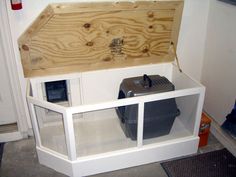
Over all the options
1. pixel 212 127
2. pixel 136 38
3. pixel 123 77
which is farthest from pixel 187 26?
pixel 212 127

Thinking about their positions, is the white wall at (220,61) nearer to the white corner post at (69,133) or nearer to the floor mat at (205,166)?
the floor mat at (205,166)

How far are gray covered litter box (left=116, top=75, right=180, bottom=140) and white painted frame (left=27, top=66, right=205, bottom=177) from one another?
11 centimetres

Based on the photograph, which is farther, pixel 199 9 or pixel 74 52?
pixel 199 9

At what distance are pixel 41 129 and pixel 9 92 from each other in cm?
37

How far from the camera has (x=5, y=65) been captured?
1902 mm

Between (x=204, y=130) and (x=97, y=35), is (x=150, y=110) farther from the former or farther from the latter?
(x=97, y=35)

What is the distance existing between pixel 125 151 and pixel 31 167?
673 mm

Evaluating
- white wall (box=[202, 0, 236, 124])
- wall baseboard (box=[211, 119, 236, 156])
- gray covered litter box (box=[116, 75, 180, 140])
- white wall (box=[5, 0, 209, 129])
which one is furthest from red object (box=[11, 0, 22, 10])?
wall baseboard (box=[211, 119, 236, 156])

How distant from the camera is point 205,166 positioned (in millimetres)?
1865

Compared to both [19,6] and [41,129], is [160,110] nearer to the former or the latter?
[41,129]

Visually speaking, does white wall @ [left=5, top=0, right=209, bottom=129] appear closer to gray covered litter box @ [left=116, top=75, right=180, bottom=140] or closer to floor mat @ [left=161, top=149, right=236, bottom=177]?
gray covered litter box @ [left=116, top=75, right=180, bottom=140]

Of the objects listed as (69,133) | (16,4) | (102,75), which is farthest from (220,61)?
(16,4)

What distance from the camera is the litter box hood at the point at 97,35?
172 centimetres

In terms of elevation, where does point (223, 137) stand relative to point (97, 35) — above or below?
below
